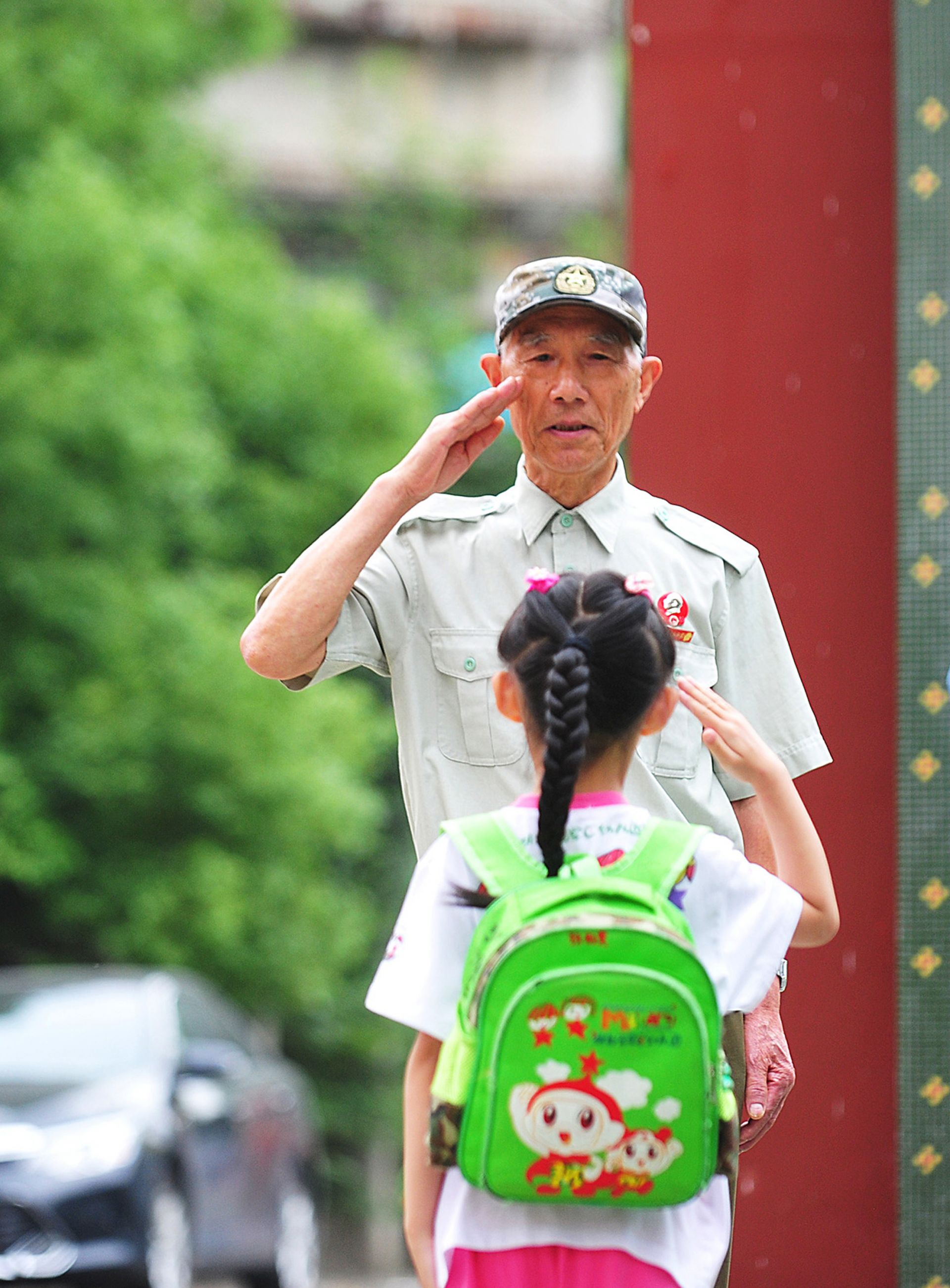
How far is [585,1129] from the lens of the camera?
2.44 m

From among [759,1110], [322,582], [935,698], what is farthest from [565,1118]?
[935,698]

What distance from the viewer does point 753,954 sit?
2.61m

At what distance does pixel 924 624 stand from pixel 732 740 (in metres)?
2.60

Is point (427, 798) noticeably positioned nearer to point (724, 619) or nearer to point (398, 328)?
point (724, 619)

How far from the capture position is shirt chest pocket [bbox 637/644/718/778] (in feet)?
10.5

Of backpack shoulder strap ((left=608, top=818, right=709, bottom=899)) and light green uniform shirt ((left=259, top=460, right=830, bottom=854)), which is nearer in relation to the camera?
backpack shoulder strap ((left=608, top=818, right=709, bottom=899))

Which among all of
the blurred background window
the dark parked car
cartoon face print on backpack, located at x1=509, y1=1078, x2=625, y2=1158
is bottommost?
the dark parked car

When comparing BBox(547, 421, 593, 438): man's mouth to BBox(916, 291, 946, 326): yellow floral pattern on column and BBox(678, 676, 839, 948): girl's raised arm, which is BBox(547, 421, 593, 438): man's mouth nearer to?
BBox(678, 676, 839, 948): girl's raised arm

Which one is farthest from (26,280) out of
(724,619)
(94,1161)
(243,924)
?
(724,619)

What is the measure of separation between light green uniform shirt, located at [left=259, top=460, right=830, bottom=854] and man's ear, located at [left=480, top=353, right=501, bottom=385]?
16cm

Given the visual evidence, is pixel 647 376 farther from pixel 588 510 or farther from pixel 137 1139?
pixel 137 1139

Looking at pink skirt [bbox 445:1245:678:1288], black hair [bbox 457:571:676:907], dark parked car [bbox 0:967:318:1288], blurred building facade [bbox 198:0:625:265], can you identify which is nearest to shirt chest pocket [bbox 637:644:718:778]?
black hair [bbox 457:571:676:907]

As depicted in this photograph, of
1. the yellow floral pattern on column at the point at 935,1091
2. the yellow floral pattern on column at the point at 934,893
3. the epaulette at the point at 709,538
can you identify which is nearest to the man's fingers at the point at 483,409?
the epaulette at the point at 709,538

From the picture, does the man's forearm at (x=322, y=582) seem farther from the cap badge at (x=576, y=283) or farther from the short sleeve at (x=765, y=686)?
the short sleeve at (x=765, y=686)
